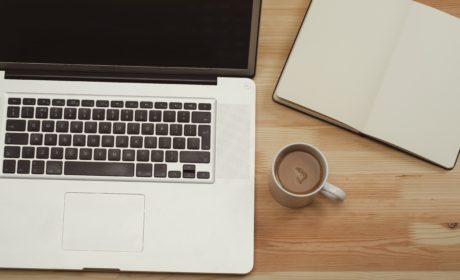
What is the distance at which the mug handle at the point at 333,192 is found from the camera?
731 mm

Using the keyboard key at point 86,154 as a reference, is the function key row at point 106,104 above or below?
above

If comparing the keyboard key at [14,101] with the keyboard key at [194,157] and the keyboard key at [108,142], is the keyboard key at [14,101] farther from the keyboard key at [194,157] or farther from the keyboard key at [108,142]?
the keyboard key at [194,157]

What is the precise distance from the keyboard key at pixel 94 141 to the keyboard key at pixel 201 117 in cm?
14

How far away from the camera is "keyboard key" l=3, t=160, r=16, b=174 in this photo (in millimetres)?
771

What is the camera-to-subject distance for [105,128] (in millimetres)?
784

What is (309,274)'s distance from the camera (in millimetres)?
780

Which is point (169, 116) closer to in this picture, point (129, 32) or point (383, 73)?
point (129, 32)

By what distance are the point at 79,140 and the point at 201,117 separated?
7.3 inches

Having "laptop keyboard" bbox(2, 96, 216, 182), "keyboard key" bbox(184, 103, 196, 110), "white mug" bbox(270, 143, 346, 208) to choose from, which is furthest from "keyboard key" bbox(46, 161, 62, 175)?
"white mug" bbox(270, 143, 346, 208)

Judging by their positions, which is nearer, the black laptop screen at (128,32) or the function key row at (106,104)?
the black laptop screen at (128,32)

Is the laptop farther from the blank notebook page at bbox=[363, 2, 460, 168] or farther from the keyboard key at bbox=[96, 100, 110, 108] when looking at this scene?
the blank notebook page at bbox=[363, 2, 460, 168]

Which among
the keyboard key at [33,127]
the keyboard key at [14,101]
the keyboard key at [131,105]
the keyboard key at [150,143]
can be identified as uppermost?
the keyboard key at [131,105]

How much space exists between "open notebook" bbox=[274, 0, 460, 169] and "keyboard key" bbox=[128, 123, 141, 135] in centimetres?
22

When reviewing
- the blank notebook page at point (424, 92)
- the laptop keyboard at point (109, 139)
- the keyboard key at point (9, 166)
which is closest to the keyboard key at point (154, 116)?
the laptop keyboard at point (109, 139)
